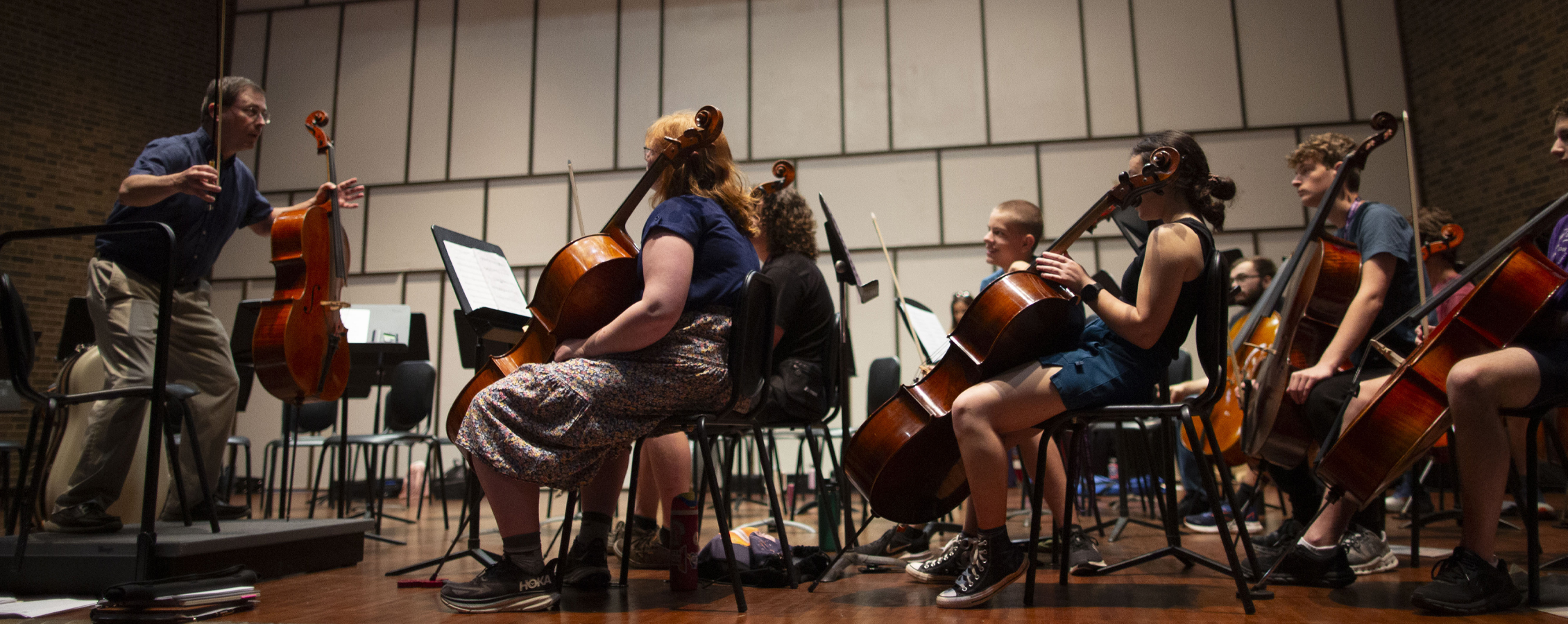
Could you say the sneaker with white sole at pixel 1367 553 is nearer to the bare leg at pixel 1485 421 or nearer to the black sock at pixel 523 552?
the bare leg at pixel 1485 421

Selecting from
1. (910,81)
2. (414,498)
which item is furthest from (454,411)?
(910,81)

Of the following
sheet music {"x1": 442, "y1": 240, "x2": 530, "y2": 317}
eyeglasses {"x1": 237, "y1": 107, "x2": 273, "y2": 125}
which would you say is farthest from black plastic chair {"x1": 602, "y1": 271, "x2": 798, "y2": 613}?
eyeglasses {"x1": 237, "y1": 107, "x2": 273, "y2": 125}

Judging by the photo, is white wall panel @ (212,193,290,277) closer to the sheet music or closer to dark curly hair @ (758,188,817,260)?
the sheet music

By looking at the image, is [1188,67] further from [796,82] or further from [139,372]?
[139,372]

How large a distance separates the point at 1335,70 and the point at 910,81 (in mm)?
2833

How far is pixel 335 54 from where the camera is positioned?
7438mm

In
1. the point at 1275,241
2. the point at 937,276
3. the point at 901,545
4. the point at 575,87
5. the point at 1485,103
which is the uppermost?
the point at 575,87

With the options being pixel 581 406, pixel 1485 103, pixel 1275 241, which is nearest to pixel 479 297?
pixel 581 406

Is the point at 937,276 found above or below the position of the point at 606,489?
above

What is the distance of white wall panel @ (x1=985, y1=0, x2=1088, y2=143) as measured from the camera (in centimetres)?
651

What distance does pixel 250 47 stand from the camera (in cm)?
759

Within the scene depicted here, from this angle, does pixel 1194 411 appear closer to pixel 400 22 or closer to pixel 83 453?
pixel 83 453

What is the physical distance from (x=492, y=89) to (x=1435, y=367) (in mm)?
6739

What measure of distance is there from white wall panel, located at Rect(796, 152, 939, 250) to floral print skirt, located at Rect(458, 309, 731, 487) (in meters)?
4.70
